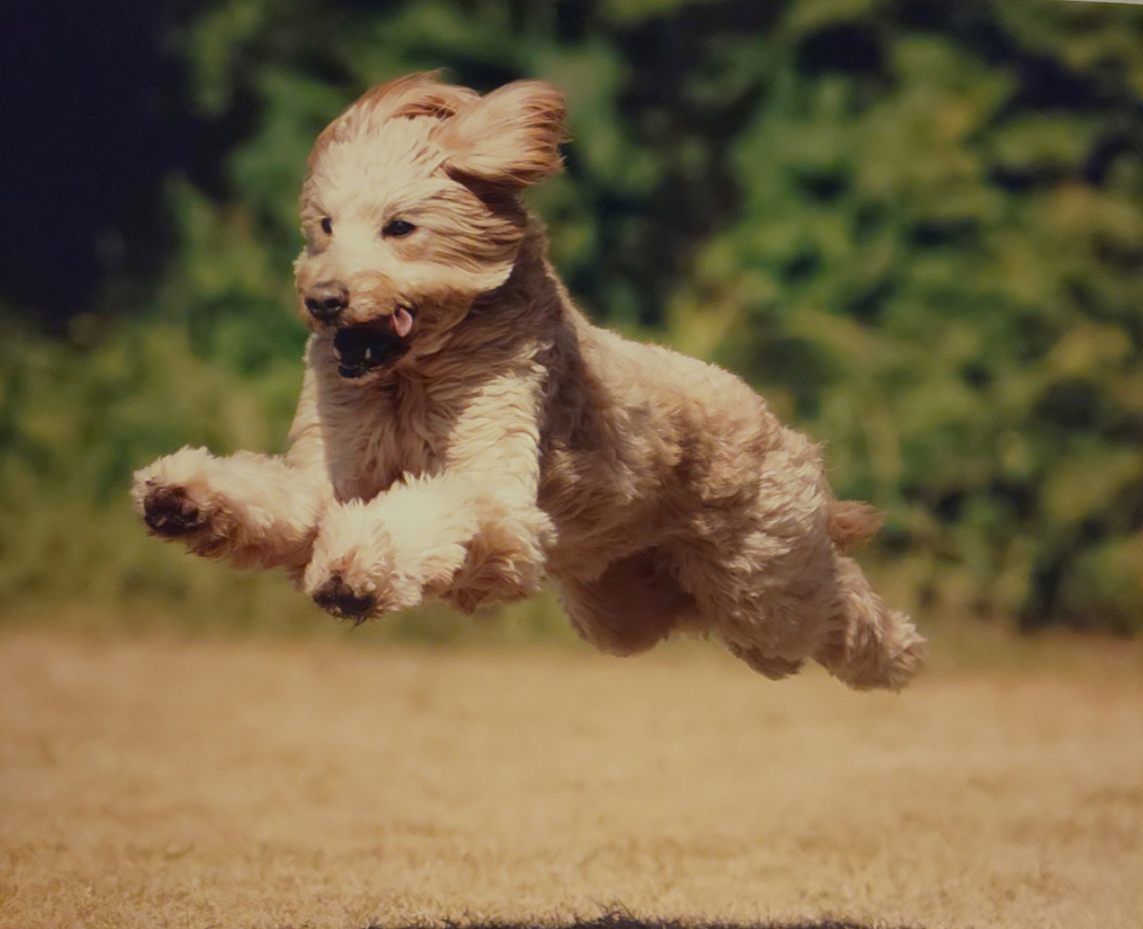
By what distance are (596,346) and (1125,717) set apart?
5.67 meters

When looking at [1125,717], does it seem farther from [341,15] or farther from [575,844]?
[341,15]


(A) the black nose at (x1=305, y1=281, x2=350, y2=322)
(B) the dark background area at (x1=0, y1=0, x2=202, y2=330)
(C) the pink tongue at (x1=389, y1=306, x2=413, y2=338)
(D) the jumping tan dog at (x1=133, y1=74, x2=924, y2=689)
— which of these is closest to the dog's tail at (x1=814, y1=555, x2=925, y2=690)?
(D) the jumping tan dog at (x1=133, y1=74, x2=924, y2=689)

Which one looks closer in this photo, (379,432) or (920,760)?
(379,432)

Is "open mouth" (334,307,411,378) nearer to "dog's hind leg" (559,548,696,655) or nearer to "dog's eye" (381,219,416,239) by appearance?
"dog's eye" (381,219,416,239)

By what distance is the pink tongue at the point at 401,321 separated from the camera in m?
3.52

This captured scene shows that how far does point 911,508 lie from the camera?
952 cm

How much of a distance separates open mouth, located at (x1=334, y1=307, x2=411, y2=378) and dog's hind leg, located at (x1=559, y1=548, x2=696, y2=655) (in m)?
1.26

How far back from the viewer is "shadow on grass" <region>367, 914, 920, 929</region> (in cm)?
456

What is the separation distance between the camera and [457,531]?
3227mm

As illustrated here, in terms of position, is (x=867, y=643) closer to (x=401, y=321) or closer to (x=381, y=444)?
(x=381, y=444)

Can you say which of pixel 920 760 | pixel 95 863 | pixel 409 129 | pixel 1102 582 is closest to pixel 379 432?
pixel 409 129

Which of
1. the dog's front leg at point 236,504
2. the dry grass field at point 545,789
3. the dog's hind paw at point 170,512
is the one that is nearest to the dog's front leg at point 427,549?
the dog's front leg at point 236,504

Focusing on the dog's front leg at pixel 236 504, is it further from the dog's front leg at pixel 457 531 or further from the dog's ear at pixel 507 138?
Result: the dog's ear at pixel 507 138

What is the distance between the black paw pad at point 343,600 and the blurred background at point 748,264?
6400 millimetres
